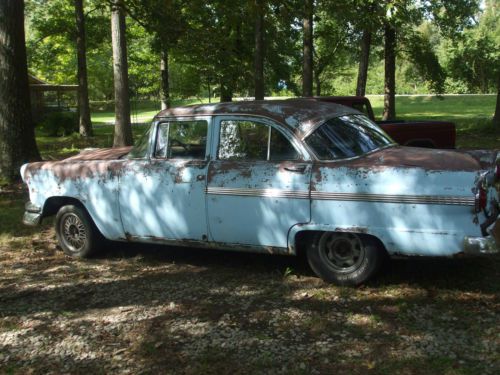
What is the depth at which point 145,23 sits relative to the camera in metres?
11.2

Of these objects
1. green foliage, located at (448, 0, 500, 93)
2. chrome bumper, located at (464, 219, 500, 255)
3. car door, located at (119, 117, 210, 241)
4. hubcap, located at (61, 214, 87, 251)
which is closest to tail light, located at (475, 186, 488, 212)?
chrome bumper, located at (464, 219, 500, 255)

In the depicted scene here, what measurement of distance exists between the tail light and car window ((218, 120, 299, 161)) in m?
1.53

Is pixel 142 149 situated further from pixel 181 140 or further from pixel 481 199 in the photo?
pixel 481 199

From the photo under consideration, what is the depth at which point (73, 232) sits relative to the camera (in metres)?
6.30

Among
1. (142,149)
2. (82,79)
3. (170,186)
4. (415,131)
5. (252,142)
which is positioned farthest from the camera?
(82,79)

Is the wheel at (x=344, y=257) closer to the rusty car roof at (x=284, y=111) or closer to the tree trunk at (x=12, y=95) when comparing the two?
the rusty car roof at (x=284, y=111)

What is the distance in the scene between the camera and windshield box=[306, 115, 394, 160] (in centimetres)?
477

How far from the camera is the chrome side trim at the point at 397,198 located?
4078 millimetres

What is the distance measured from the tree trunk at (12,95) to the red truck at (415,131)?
5629 mm

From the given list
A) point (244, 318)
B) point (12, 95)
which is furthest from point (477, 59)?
point (244, 318)

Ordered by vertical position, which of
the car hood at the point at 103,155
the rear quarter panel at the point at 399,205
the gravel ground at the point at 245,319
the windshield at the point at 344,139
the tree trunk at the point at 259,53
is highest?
the tree trunk at the point at 259,53

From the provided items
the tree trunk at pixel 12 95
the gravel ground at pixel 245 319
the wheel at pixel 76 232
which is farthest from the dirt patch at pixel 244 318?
the tree trunk at pixel 12 95

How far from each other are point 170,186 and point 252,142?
925 millimetres

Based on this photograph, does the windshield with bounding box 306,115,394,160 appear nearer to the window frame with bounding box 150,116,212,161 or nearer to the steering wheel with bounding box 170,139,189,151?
the window frame with bounding box 150,116,212,161
